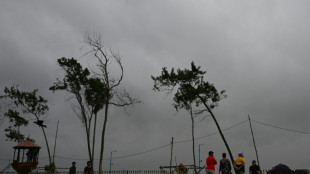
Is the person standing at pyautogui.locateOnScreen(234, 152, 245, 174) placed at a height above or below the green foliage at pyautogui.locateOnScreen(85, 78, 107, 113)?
below

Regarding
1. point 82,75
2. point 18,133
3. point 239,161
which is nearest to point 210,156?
point 239,161

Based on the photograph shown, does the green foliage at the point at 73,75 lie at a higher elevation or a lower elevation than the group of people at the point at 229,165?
higher

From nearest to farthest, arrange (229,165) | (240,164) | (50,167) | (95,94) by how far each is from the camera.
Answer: (240,164) < (229,165) < (50,167) < (95,94)

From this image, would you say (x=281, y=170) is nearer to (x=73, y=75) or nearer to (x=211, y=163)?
(x=211, y=163)

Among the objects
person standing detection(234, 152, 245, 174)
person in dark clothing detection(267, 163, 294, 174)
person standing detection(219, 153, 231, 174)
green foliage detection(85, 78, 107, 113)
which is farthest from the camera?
green foliage detection(85, 78, 107, 113)

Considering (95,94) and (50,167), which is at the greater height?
(95,94)

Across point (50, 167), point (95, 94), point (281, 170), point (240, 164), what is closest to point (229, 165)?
point (240, 164)

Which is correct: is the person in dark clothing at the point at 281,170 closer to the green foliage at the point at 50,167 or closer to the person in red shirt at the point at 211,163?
the person in red shirt at the point at 211,163

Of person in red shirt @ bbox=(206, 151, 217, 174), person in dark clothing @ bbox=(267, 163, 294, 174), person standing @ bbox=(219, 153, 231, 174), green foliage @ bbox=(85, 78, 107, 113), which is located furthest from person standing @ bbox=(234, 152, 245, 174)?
green foliage @ bbox=(85, 78, 107, 113)

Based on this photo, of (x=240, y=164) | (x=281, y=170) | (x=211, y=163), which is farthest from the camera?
(x=211, y=163)

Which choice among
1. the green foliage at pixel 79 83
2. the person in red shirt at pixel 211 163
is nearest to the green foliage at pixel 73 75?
the green foliage at pixel 79 83

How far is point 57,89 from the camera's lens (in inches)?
1146

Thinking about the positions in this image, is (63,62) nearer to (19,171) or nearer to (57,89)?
(57,89)

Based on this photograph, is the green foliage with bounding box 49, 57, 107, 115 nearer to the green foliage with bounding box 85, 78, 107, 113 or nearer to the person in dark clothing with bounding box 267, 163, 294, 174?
the green foliage with bounding box 85, 78, 107, 113
